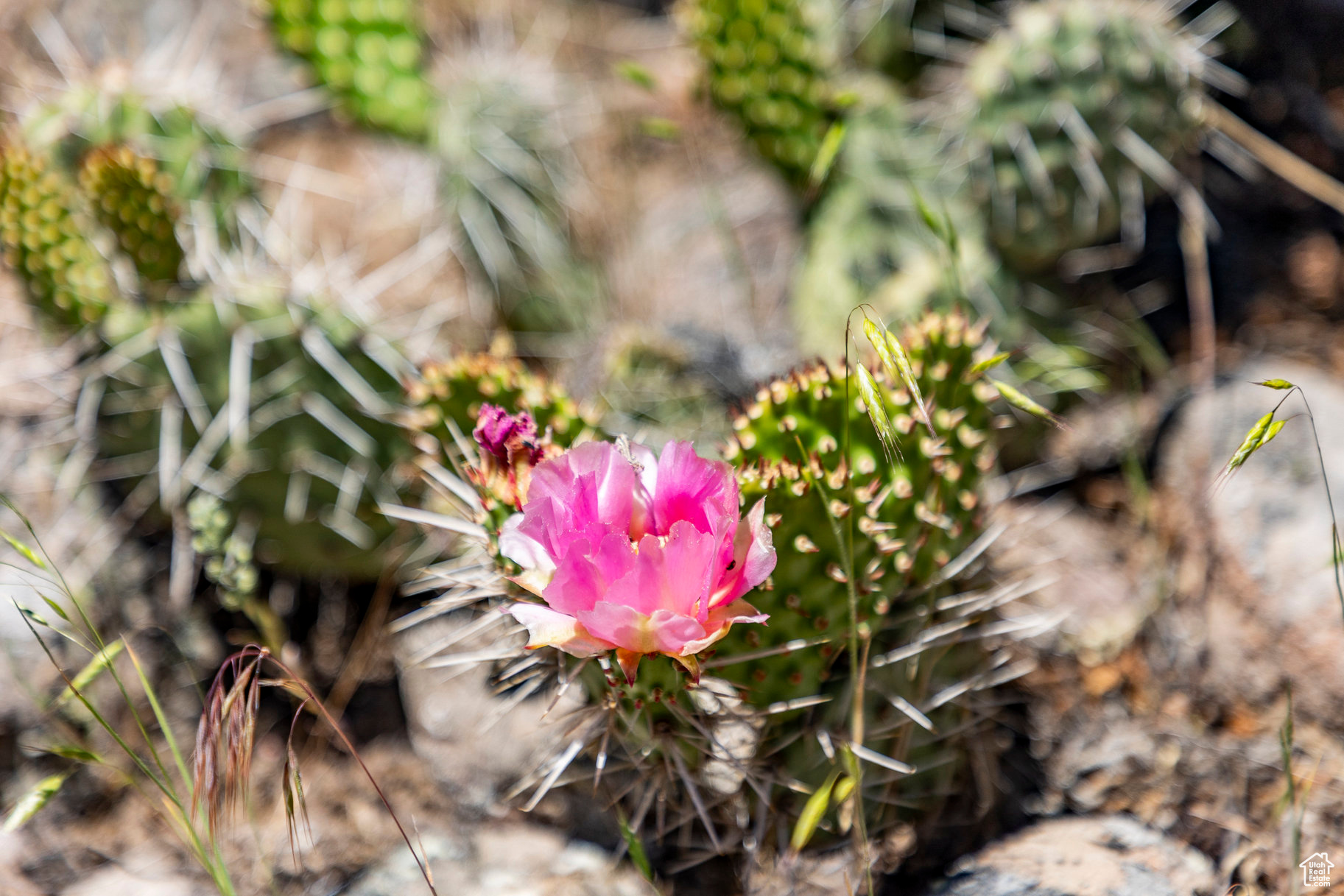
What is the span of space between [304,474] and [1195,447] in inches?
73.8

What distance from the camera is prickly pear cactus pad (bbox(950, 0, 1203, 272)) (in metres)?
1.90

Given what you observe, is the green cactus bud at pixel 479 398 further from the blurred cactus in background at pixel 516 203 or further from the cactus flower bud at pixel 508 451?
the blurred cactus in background at pixel 516 203

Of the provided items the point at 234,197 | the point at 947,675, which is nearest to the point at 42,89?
the point at 234,197

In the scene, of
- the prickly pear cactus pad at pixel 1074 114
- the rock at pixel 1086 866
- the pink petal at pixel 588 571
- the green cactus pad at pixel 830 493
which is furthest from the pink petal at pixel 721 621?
the prickly pear cactus pad at pixel 1074 114

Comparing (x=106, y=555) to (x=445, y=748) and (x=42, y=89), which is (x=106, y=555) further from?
(x=42, y=89)

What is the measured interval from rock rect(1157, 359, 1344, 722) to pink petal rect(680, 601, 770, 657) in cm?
106

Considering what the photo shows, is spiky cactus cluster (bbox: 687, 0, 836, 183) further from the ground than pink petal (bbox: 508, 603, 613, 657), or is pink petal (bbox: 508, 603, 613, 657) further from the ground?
spiky cactus cluster (bbox: 687, 0, 836, 183)

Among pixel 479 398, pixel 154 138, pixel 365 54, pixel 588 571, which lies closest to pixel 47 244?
pixel 154 138

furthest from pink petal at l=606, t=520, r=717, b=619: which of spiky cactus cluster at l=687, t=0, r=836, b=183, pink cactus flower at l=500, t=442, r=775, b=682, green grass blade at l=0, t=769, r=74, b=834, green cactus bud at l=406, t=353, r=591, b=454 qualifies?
spiky cactus cluster at l=687, t=0, r=836, b=183

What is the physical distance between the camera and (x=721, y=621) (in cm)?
101

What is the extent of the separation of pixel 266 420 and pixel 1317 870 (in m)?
1.93

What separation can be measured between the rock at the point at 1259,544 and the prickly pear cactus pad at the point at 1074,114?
1.66 feet

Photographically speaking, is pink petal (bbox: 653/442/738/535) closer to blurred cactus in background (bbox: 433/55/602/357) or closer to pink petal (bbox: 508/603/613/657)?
pink petal (bbox: 508/603/613/657)

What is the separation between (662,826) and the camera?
1427 millimetres
